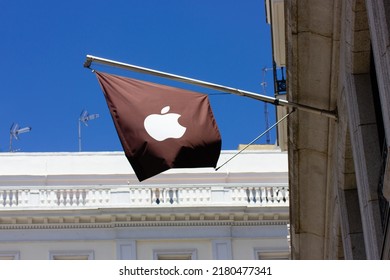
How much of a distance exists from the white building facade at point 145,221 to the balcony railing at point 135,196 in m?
0.03

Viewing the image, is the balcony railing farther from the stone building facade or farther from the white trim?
the stone building facade

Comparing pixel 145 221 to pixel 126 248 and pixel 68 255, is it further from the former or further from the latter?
pixel 68 255

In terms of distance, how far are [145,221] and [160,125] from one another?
25.5 metres

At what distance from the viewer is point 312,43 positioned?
13438 mm

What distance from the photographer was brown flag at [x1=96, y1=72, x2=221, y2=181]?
12.6m

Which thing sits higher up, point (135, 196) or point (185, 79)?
point (135, 196)

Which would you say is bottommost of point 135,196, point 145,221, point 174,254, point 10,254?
point 174,254

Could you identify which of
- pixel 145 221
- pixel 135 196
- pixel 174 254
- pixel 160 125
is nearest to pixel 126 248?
pixel 145 221

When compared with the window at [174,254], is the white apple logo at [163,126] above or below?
below

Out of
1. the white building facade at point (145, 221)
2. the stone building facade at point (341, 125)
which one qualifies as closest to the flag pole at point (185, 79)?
the stone building facade at point (341, 125)

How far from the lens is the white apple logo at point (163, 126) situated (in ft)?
41.4

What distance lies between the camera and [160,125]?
1269 cm

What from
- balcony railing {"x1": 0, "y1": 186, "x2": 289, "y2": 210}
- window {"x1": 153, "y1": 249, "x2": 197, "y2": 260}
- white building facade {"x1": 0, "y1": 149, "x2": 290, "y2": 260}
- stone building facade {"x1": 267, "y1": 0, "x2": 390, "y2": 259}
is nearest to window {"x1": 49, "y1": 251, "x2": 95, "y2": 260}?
white building facade {"x1": 0, "y1": 149, "x2": 290, "y2": 260}

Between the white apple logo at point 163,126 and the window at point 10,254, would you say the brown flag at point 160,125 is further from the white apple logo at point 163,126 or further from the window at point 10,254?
the window at point 10,254
